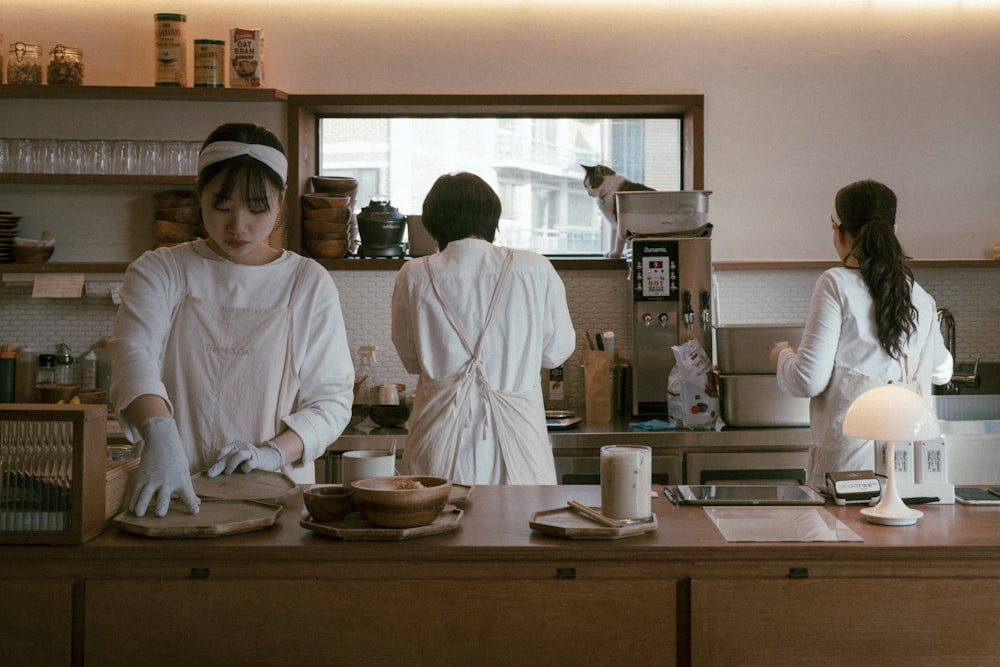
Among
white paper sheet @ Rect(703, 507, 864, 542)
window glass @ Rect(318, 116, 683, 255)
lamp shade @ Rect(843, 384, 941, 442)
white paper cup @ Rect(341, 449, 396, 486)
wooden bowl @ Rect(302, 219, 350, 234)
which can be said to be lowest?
white paper sheet @ Rect(703, 507, 864, 542)

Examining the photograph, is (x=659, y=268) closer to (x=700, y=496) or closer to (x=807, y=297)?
(x=807, y=297)

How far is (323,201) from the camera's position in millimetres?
4395

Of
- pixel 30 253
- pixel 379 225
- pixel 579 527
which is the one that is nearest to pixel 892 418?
pixel 579 527

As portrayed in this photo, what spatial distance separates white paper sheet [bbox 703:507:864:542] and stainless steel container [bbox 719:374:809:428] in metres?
1.70

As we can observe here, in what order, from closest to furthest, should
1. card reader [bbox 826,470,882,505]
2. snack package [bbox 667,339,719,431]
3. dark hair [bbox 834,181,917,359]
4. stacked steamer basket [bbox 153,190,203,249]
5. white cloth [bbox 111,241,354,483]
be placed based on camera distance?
1. card reader [bbox 826,470,882,505]
2. white cloth [bbox 111,241,354,483]
3. dark hair [bbox 834,181,917,359]
4. snack package [bbox 667,339,719,431]
5. stacked steamer basket [bbox 153,190,203,249]

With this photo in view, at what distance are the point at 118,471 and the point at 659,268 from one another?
2.56 meters

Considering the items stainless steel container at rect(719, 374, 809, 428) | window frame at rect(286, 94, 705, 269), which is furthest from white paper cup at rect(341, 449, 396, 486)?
window frame at rect(286, 94, 705, 269)

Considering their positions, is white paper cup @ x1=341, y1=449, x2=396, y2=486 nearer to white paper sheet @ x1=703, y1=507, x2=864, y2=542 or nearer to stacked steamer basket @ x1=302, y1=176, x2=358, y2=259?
white paper sheet @ x1=703, y1=507, x2=864, y2=542

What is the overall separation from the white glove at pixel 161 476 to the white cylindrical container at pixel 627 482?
2.70 feet

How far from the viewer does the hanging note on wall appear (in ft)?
14.2

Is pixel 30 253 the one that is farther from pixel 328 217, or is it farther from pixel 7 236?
pixel 328 217

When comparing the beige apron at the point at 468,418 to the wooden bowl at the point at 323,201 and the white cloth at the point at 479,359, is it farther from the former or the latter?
the wooden bowl at the point at 323,201

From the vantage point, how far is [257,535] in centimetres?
194

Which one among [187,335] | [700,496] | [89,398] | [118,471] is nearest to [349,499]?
[118,471]
